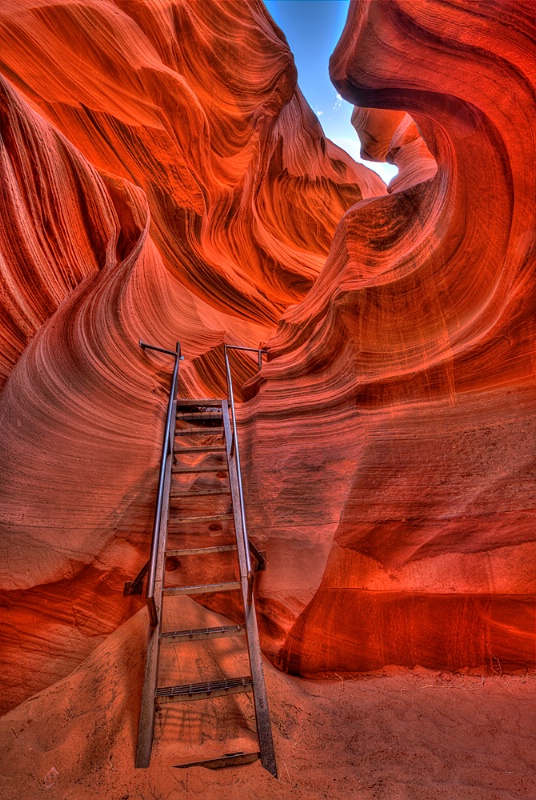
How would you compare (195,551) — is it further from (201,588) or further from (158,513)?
(158,513)

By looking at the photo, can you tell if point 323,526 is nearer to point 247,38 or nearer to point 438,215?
point 438,215

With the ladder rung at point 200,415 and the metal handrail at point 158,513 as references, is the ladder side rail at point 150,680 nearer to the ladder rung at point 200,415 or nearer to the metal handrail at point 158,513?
the metal handrail at point 158,513

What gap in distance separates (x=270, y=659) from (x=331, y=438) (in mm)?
2320

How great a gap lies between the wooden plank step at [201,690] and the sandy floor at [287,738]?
0.23 metres

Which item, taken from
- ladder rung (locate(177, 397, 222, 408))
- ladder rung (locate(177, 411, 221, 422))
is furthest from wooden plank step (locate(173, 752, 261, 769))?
ladder rung (locate(177, 397, 222, 408))

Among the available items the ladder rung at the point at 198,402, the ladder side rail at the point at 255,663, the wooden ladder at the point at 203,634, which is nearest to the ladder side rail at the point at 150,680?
the wooden ladder at the point at 203,634

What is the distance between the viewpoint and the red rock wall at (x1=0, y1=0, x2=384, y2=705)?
3.81 metres

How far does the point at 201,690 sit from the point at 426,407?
3414 mm

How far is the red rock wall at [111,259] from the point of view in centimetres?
381

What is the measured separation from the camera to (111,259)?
256 inches

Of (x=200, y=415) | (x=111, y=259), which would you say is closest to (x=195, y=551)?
(x=200, y=415)

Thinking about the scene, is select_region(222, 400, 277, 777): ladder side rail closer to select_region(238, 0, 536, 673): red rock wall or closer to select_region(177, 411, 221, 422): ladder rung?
select_region(238, 0, 536, 673): red rock wall

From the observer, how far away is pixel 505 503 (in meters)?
3.69

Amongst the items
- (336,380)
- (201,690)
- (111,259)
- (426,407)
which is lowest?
(201,690)
